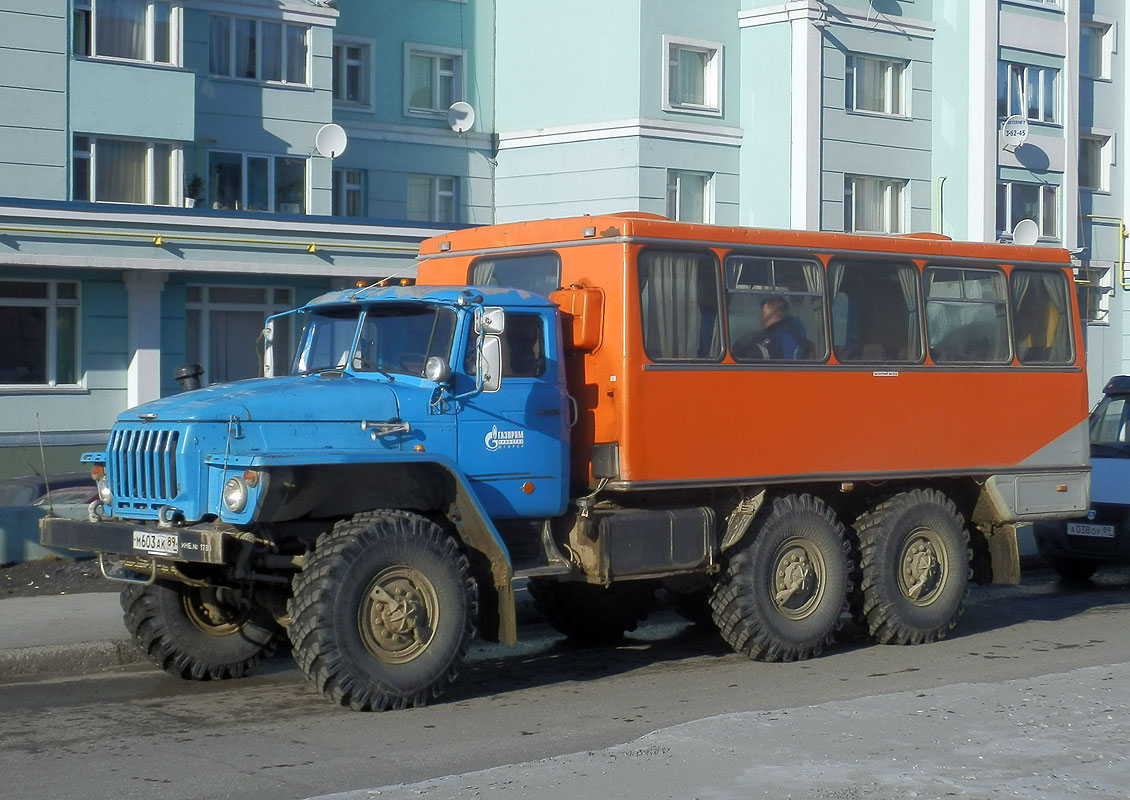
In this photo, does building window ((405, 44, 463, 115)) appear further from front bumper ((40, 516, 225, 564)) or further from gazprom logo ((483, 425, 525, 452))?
front bumper ((40, 516, 225, 564))

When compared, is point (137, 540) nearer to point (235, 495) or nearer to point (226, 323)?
point (235, 495)

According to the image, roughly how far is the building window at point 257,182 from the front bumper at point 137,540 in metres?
20.7

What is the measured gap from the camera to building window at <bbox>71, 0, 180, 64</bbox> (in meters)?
26.6

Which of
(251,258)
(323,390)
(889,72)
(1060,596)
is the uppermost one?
(889,72)

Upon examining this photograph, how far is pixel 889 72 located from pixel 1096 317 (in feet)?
31.6

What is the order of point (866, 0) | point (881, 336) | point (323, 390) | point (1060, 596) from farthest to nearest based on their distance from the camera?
point (866, 0) < point (1060, 596) < point (881, 336) < point (323, 390)

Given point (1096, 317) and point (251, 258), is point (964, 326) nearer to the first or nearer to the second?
point (251, 258)

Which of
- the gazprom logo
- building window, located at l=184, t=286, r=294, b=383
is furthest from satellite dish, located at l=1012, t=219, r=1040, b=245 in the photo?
the gazprom logo

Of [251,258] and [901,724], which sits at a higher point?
[251,258]

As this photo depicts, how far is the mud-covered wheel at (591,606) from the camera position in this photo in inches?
466

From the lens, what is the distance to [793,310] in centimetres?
1117

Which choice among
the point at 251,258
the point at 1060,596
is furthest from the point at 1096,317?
the point at 1060,596

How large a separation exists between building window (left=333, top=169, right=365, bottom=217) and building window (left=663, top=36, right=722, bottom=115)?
7.02 meters

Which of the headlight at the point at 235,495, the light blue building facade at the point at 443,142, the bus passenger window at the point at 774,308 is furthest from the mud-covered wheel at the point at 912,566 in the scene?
the light blue building facade at the point at 443,142
